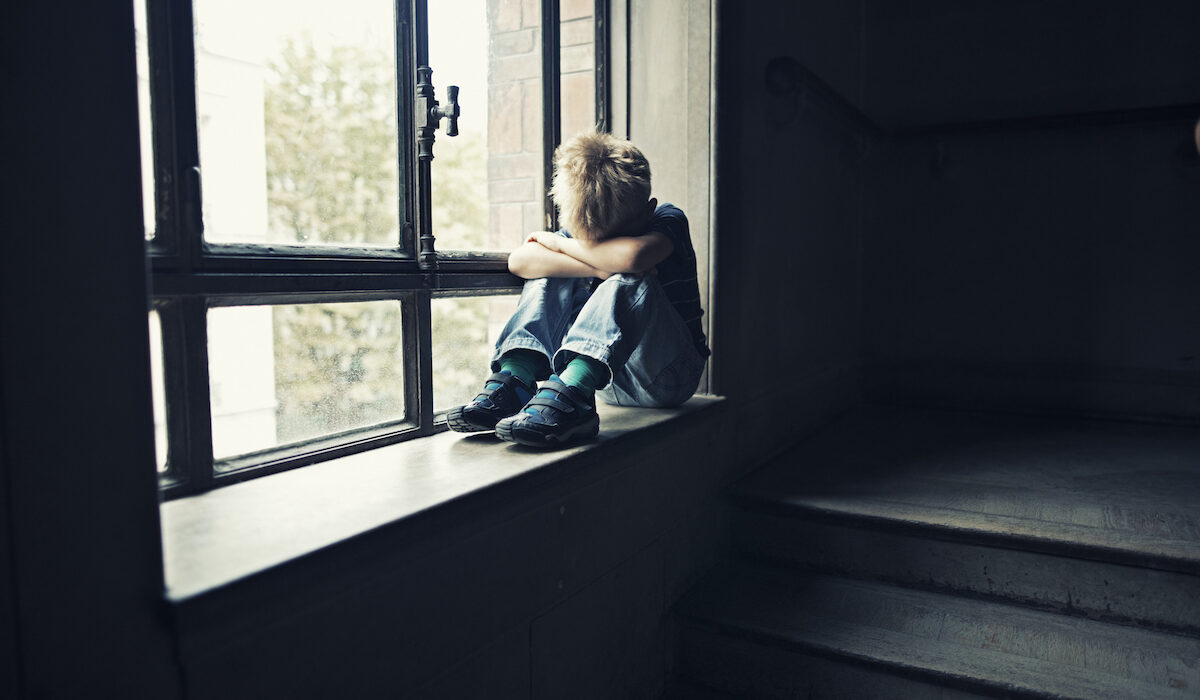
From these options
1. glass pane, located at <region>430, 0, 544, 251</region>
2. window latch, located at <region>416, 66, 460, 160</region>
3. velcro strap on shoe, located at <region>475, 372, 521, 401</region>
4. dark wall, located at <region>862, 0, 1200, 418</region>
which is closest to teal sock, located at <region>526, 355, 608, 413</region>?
velcro strap on shoe, located at <region>475, 372, 521, 401</region>

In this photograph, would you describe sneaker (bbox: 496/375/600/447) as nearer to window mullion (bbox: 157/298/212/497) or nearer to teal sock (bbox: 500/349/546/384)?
teal sock (bbox: 500/349/546/384)

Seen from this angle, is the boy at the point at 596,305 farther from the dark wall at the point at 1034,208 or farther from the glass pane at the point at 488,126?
the dark wall at the point at 1034,208

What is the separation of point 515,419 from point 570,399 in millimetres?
124

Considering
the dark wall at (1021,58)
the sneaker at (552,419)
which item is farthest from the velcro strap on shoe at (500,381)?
the dark wall at (1021,58)

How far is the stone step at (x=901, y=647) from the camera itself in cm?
162

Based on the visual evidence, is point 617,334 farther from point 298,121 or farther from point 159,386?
point 159,386

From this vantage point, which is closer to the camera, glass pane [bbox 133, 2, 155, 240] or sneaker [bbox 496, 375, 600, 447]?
glass pane [bbox 133, 2, 155, 240]

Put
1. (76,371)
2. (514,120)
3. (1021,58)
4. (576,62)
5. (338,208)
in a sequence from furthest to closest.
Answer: (1021,58) < (576,62) < (514,120) < (338,208) < (76,371)

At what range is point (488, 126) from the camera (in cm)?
191

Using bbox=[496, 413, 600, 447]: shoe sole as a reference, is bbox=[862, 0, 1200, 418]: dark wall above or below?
above

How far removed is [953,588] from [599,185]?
129cm

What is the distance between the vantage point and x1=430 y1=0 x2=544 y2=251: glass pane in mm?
1747

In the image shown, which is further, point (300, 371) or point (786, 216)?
point (786, 216)

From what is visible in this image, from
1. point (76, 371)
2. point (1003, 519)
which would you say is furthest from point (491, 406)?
point (1003, 519)
